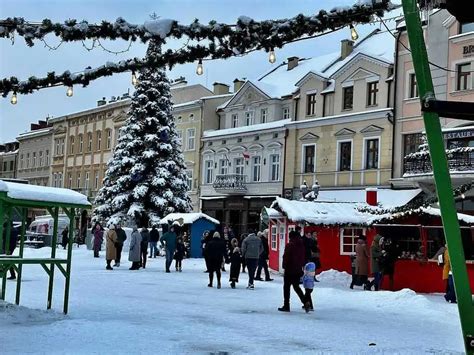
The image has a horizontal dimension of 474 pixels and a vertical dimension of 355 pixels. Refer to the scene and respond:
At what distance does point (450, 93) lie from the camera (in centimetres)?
2933

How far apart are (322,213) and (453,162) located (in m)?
5.90

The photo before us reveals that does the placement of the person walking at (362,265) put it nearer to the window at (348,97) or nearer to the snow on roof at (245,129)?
the window at (348,97)

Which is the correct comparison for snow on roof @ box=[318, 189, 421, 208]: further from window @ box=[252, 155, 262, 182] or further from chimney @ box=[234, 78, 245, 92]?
chimney @ box=[234, 78, 245, 92]

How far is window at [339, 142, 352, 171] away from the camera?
35.3 m

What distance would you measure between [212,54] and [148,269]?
1742 centimetres

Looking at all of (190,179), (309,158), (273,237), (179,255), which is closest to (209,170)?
(190,179)

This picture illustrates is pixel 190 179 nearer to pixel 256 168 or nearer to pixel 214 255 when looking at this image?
pixel 256 168

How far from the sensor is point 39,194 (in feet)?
34.0

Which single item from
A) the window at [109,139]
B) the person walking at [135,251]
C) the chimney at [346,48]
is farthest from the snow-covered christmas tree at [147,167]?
the window at [109,139]

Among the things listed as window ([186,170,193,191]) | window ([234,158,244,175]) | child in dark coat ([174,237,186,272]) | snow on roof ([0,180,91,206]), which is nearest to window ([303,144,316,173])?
window ([234,158,244,175])

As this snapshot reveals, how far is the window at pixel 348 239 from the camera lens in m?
23.5

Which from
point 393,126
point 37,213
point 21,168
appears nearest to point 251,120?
point 393,126

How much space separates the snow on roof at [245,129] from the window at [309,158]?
7.23 ft

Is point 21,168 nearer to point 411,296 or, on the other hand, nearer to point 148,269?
point 148,269
